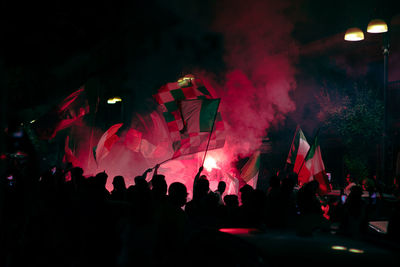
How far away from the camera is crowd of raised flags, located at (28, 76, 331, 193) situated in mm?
8492

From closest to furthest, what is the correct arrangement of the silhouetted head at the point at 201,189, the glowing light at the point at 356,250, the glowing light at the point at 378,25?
the glowing light at the point at 356,250
the silhouetted head at the point at 201,189
the glowing light at the point at 378,25

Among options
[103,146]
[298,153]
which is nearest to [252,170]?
Answer: [298,153]

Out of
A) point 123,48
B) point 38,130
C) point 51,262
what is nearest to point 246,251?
point 51,262

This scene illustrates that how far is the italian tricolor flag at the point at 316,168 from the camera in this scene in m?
8.25

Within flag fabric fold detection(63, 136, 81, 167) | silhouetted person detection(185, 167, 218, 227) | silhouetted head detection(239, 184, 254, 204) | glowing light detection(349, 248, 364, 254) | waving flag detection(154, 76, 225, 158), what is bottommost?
glowing light detection(349, 248, 364, 254)

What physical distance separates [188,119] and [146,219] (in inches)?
224

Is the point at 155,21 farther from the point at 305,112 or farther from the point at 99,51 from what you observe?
the point at 305,112

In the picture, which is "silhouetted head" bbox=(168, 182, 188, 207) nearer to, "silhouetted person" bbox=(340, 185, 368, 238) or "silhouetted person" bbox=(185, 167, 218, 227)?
"silhouetted person" bbox=(185, 167, 218, 227)

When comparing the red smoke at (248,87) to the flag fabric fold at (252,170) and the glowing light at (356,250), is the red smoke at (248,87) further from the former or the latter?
the glowing light at (356,250)

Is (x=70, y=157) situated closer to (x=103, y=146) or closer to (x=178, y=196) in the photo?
(x=103, y=146)

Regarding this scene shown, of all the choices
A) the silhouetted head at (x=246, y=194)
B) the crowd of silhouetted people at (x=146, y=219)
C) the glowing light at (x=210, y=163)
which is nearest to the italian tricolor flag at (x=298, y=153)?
the crowd of silhouetted people at (x=146, y=219)

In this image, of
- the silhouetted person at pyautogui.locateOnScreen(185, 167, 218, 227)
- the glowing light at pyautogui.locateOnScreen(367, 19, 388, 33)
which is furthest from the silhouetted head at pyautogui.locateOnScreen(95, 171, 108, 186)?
the glowing light at pyautogui.locateOnScreen(367, 19, 388, 33)

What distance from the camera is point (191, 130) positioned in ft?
31.6

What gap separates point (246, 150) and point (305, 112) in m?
4.12
